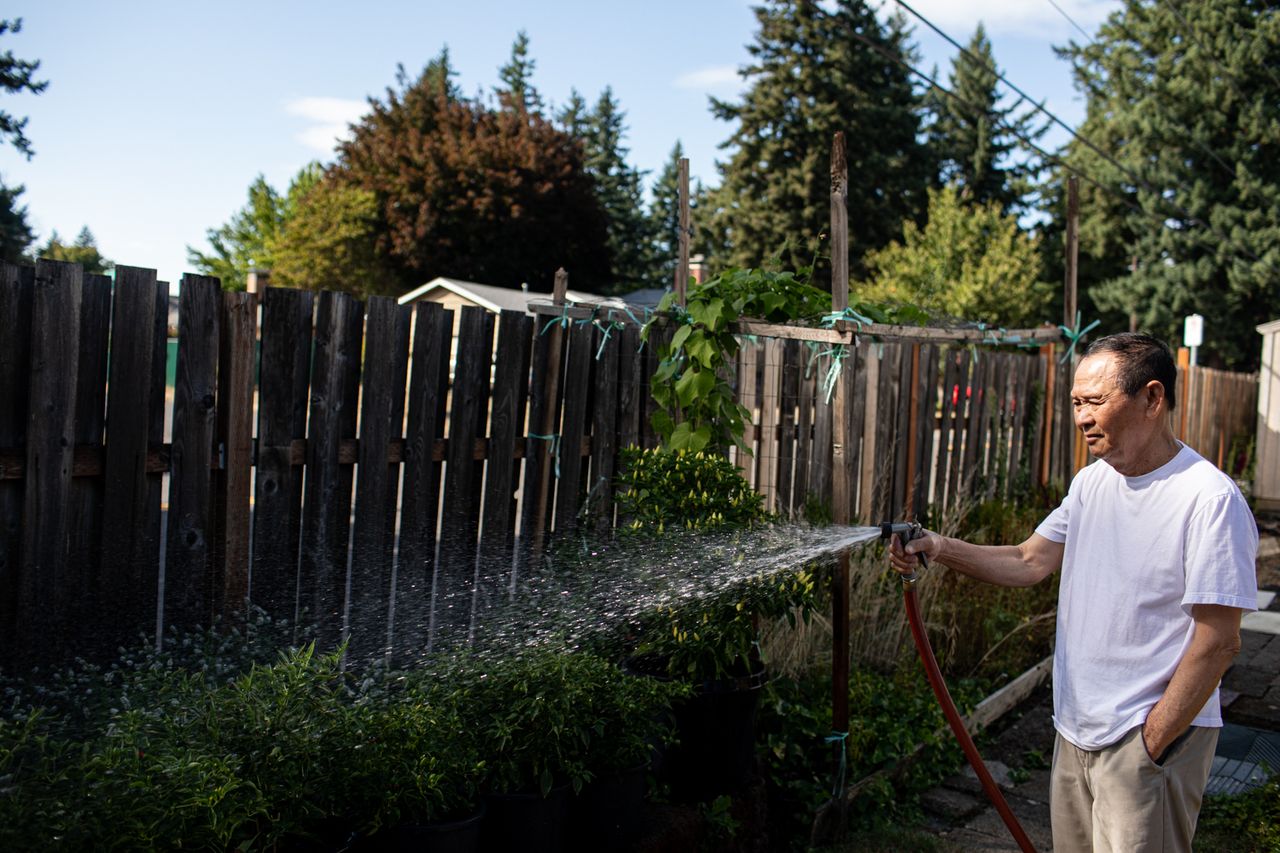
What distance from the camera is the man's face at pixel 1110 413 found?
2594 mm

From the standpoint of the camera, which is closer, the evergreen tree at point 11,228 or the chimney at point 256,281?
the chimney at point 256,281

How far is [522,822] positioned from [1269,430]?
14670 millimetres

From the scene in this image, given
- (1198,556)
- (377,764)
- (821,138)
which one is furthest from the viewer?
(821,138)

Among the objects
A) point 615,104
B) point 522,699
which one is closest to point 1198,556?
point 522,699

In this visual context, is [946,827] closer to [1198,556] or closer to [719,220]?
[1198,556]

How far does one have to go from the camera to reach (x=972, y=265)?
32.2m

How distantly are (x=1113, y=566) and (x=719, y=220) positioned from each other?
3611cm

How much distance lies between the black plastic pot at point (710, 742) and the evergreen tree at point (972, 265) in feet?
88.0

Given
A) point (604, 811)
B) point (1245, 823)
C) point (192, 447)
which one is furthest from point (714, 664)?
point (1245, 823)

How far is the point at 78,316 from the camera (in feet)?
10.9

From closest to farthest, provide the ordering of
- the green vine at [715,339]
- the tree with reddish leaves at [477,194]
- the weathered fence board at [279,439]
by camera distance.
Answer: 1. the weathered fence board at [279,439]
2. the green vine at [715,339]
3. the tree with reddish leaves at [477,194]

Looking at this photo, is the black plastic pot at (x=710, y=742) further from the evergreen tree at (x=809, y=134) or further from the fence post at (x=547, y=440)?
the evergreen tree at (x=809, y=134)

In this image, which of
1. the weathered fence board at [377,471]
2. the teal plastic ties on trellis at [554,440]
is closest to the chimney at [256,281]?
the weathered fence board at [377,471]

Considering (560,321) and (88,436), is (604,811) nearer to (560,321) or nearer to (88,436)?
(88,436)
